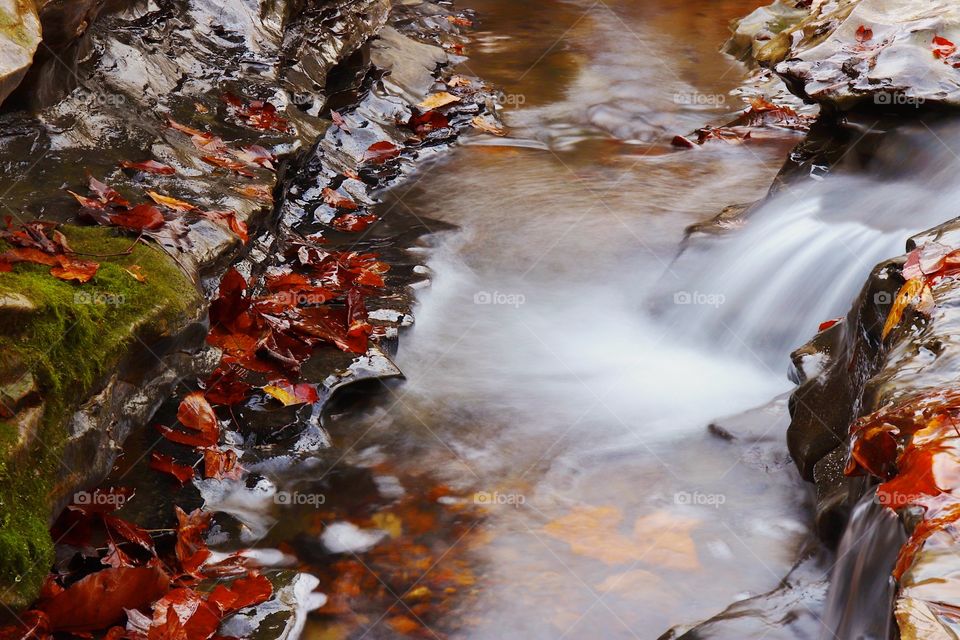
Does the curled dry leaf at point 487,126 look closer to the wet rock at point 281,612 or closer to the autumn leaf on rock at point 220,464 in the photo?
the autumn leaf on rock at point 220,464

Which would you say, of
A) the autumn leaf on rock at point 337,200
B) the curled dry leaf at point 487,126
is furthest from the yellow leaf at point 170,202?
the curled dry leaf at point 487,126

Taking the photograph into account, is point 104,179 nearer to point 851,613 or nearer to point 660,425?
point 660,425

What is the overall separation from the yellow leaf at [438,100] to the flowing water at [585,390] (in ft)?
2.18

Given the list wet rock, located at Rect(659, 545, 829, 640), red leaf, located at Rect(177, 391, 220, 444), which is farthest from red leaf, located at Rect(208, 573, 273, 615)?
wet rock, located at Rect(659, 545, 829, 640)

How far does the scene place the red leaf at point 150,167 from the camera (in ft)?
15.3

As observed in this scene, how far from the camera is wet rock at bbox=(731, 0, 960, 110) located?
210 inches

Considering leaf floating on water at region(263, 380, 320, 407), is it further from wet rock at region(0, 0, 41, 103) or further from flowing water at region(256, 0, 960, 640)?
wet rock at region(0, 0, 41, 103)

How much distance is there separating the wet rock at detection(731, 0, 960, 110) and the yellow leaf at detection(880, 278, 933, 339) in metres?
2.47

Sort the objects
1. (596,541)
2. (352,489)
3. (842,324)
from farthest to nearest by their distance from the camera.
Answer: (842,324) < (352,489) < (596,541)

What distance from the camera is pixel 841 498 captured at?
10.9 feet

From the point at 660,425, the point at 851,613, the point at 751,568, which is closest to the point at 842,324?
the point at 660,425

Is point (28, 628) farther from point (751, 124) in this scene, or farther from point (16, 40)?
point (751, 124)

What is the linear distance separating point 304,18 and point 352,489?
17.0 ft

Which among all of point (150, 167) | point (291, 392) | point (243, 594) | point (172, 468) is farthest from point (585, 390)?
point (150, 167)
